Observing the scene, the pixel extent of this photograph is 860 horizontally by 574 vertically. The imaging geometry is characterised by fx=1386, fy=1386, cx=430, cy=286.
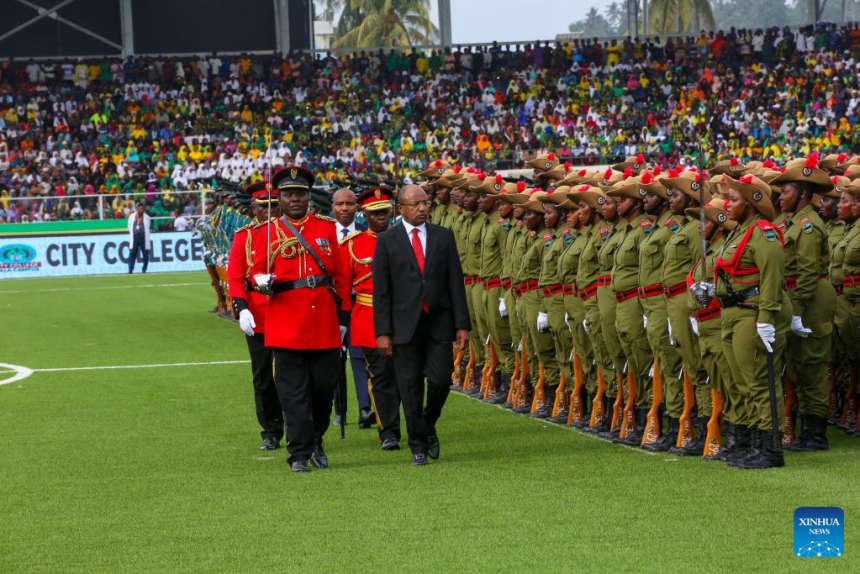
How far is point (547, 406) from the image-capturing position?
12.9m

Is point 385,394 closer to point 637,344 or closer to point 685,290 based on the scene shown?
point 637,344

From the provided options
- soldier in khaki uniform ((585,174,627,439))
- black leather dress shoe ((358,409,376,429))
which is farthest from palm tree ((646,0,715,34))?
soldier in khaki uniform ((585,174,627,439))

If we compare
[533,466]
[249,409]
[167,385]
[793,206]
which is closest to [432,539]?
[533,466]

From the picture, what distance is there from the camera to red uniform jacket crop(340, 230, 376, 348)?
11508 millimetres

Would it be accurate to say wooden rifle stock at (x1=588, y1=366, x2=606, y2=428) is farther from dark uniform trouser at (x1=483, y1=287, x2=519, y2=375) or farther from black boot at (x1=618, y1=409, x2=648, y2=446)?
dark uniform trouser at (x1=483, y1=287, x2=519, y2=375)

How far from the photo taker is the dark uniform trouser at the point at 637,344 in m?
11.0

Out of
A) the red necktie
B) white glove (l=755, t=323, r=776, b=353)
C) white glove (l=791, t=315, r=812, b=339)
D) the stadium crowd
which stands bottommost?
white glove (l=791, t=315, r=812, b=339)

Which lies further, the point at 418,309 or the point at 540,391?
the point at 540,391

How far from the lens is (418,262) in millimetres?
10383

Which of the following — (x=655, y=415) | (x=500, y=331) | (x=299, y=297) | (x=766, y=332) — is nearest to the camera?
(x=766, y=332)

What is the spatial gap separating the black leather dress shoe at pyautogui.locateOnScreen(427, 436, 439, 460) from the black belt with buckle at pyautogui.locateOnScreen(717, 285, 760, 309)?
2428 millimetres

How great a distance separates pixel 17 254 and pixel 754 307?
3236 centimetres

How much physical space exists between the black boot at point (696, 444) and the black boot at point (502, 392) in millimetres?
3694

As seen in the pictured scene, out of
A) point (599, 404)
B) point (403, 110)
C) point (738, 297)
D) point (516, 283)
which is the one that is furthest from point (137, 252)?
point (738, 297)
